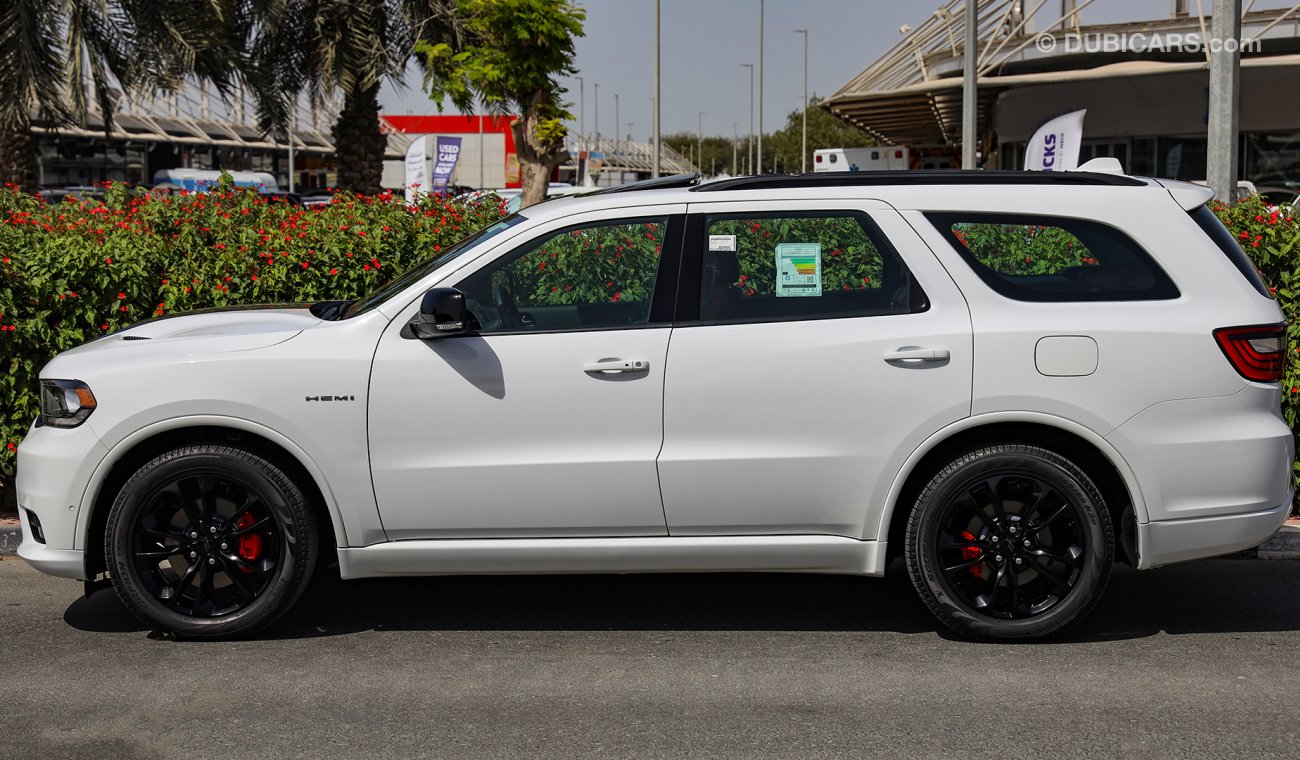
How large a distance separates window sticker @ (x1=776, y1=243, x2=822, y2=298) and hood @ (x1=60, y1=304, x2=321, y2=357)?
1.80 meters

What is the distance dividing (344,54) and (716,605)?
1996cm

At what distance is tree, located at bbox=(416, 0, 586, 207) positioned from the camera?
24.3m

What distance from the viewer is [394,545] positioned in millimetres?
5270

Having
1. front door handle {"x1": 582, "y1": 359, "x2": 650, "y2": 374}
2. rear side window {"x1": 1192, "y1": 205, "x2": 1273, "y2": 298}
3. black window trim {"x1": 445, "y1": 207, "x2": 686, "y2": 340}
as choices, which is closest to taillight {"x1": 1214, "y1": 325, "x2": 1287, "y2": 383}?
rear side window {"x1": 1192, "y1": 205, "x2": 1273, "y2": 298}

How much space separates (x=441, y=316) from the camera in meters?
5.08

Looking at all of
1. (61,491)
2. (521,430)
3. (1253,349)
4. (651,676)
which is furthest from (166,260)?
(1253,349)

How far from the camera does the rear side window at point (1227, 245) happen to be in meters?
5.32

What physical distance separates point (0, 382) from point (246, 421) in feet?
8.60

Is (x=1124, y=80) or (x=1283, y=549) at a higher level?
(x=1124, y=80)

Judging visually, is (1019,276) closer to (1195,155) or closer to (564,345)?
(564,345)

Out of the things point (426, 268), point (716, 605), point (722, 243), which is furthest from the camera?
point (716, 605)

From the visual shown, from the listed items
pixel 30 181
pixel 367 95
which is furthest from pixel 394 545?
pixel 367 95

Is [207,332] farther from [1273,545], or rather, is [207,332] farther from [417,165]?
[417,165]

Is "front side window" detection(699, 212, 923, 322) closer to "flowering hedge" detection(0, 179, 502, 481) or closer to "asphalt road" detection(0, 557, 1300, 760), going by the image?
"asphalt road" detection(0, 557, 1300, 760)
